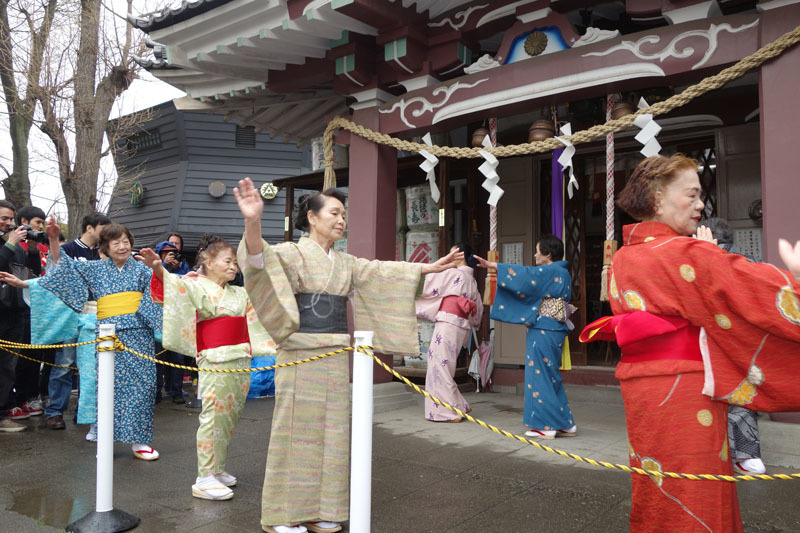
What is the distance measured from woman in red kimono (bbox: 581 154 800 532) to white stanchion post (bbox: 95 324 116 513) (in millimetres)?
2538

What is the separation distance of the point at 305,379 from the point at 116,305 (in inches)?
88.4

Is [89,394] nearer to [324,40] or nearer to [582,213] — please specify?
[324,40]

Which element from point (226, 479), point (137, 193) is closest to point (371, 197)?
point (226, 479)

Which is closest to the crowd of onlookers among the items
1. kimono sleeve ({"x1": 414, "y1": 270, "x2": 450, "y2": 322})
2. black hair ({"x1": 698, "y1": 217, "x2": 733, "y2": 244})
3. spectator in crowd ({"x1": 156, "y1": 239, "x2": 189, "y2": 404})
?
spectator in crowd ({"x1": 156, "y1": 239, "x2": 189, "y2": 404})

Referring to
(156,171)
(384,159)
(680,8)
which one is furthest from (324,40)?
(156,171)

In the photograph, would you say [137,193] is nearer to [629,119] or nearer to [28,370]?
[28,370]

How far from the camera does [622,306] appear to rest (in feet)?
7.27

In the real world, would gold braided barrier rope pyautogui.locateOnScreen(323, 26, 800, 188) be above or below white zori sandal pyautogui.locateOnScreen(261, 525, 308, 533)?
above

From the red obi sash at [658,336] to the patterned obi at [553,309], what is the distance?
118 inches

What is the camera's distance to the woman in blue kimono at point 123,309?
14.3ft

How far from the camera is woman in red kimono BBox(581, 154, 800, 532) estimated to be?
1913 millimetres

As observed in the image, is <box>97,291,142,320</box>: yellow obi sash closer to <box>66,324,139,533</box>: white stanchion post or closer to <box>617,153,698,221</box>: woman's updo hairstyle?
<box>66,324,139,533</box>: white stanchion post

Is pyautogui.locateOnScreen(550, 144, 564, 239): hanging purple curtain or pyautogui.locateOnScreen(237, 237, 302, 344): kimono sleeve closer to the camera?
pyautogui.locateOnScreen(237, 237, 302, 344): kimono sleeve

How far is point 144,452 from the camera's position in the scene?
14.5 ft
